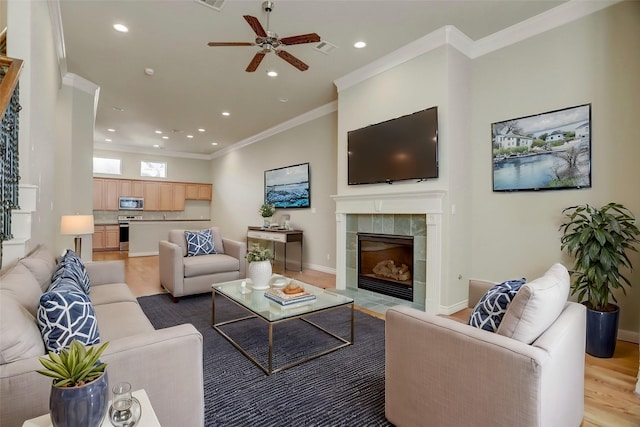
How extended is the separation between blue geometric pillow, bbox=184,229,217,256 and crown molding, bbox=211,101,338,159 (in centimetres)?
296

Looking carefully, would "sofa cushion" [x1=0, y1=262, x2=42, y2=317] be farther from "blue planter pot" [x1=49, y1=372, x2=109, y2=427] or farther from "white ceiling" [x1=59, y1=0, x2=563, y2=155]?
"white ceiling" [x1=59, y1=0, x2=563, y2=155]

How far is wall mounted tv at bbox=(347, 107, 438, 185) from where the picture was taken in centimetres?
352

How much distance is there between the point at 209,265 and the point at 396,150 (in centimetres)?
276

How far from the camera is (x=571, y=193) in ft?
9.71

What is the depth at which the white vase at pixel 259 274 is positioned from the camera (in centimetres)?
288

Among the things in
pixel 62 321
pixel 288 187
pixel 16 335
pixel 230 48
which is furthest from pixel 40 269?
pixel 288 187

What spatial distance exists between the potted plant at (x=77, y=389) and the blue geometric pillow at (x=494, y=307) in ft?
4.79

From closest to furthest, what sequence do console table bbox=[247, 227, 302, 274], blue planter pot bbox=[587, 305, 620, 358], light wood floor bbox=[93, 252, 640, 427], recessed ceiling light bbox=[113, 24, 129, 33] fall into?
light wood floor bbox=[93, 252, 640, 427]
blue planter pot bbox=[587, 305, 620, 358]
recessed ceiling light bbox=[113, 24, 129, 33]
console table bbox=[247, 227, 302, 274]

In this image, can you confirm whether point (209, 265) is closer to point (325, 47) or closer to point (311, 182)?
point (311, 182)

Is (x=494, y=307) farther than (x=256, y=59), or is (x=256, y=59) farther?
(x=256, y=59)

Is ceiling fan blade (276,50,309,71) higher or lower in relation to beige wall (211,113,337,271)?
higher

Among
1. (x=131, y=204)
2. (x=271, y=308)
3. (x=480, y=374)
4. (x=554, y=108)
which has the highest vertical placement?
(x=554, y=108)

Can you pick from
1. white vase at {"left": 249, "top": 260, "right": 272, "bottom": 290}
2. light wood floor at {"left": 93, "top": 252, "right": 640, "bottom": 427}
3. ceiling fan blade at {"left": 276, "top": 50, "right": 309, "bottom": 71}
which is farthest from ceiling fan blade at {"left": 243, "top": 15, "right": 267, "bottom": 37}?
light wood floor at {"left": 93, "top": 252, "right": 640, "bottom": 427}

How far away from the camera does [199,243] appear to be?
14.5 feet
